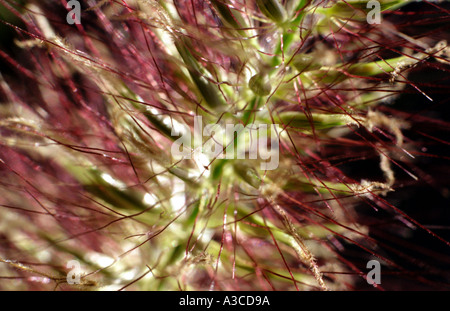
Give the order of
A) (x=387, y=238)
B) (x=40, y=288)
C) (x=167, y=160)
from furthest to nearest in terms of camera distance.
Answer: (x=387, y=238)
(x=40, y=288)
(x=167, y=160)

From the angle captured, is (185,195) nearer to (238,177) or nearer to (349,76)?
(238,177)

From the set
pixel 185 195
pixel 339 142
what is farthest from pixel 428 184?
pixel 185 195

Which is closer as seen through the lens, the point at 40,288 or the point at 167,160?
the point at 167,160

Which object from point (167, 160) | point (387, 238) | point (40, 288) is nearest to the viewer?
point (167, 160)

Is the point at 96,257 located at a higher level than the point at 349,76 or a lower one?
lower
